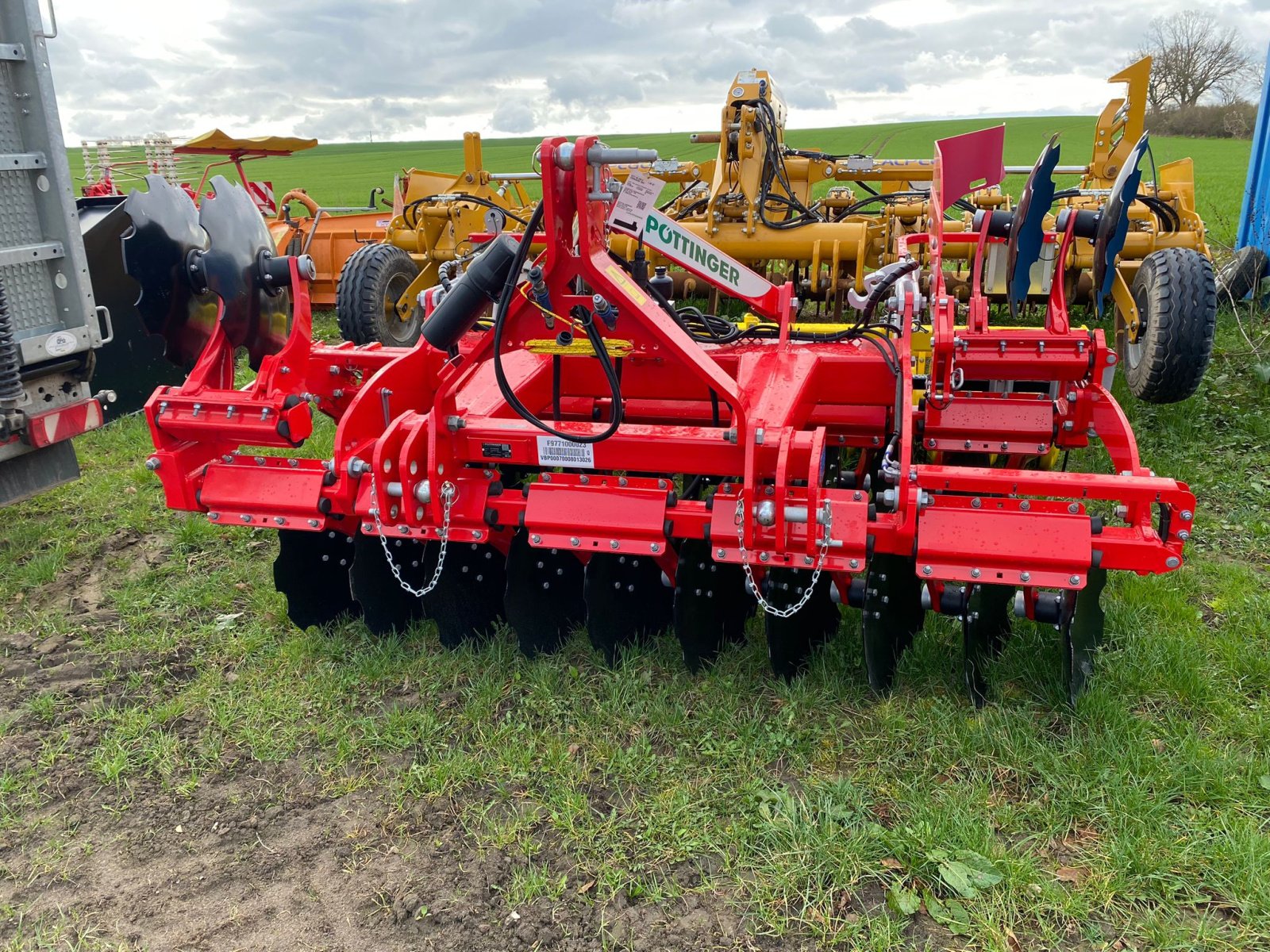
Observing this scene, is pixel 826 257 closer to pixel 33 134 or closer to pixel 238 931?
pixel 33 134

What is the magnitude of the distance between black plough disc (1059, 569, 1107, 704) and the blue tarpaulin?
Answer: 7.20 metres

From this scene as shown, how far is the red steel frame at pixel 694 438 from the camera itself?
8.80 ft

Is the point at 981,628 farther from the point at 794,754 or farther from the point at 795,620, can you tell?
the point at 794,754

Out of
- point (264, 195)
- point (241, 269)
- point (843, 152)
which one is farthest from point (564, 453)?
point (843, 152)

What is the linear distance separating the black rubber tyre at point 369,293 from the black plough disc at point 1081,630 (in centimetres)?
526

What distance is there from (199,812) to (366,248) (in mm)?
5228

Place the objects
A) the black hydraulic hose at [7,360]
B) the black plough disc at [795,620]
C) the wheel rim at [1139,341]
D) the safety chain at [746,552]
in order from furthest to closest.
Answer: the wheel rim at [1139,341] → the black hydraulic hose at [7,360] → the black plough disc at [795,620] → the safety chain at [746,552]

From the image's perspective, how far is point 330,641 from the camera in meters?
3.57

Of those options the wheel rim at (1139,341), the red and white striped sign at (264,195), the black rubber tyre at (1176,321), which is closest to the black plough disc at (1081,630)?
the black rubber tyre at (1176,321)

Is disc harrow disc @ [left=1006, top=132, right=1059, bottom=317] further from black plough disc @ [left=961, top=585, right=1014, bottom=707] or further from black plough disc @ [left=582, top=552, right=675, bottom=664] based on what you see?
black plough disc @ [left=582, top=552, right=675, bottom=664]

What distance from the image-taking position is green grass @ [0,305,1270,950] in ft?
7.79

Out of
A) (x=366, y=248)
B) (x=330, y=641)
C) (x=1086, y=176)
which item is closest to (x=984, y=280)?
(x=1086, y=176)

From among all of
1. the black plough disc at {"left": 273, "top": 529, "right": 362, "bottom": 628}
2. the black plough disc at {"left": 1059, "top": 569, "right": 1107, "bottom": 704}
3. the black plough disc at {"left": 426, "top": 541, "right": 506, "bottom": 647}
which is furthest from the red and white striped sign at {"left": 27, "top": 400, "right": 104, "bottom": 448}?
the black plough disc at {"left": 1059, "top": 569, "right": 1107, "bottom": 704}

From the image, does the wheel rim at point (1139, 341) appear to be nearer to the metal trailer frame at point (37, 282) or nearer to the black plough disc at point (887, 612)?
the black plough disc at point (887, 612)
